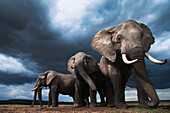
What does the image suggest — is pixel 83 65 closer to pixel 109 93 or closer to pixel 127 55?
pixel 109 93

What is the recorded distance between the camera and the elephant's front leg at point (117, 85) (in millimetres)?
7716

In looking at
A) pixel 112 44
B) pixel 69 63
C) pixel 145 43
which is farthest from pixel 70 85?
pixel 145 43

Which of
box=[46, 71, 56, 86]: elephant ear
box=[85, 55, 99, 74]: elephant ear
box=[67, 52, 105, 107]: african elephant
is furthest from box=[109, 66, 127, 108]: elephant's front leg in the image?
box=[46, 71, 56, 86]: elephant ear

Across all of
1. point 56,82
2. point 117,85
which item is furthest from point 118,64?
point 56,82

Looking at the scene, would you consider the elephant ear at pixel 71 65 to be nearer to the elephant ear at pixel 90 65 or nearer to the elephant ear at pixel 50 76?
the elephant ear at pixel 90 65

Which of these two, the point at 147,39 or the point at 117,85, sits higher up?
the point at 147,39

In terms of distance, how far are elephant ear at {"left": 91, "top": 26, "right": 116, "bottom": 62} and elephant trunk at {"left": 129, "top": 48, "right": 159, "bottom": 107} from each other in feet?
4.18

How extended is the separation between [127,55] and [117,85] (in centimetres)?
164

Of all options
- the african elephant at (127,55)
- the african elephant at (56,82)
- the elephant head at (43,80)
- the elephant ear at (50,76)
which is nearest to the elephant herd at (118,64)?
the african elephant at (127,55)

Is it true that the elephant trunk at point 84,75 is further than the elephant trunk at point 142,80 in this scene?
Yes

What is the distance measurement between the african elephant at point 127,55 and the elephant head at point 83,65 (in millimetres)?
1035

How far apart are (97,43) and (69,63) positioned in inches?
101

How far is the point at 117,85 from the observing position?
7.90 metres

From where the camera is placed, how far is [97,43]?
29.7ft
